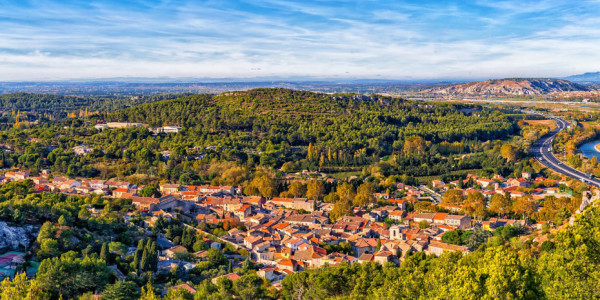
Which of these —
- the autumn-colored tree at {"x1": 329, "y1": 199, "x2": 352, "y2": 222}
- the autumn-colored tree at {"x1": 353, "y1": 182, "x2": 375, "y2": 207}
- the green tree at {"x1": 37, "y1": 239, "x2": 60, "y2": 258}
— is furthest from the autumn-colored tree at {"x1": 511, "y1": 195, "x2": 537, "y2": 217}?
the green tree at {"x1": 37, "y1": 239, "x2": 60, "y2": 258}

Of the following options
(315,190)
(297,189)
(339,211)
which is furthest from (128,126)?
(339,211)

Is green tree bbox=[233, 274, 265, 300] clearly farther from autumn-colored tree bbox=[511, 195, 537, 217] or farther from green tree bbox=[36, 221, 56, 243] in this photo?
autumn-colored tree bbox=[511, 195, 537, 217]

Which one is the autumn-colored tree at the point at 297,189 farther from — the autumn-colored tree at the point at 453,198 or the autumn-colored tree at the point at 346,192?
the autumn-colored tree at the point at 453,198

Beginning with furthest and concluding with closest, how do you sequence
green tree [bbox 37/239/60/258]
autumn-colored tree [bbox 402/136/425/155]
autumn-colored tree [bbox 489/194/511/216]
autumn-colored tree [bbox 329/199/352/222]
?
autumn-colored tree [bbox 402/136/425/155] < autumn-colored tree [bbox 329/199/352/222] < autumn-colored tree [bbox 489/194/511/216] < green tree [bbox 37/239/60/258]

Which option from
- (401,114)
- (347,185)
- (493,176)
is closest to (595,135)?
(401,114)

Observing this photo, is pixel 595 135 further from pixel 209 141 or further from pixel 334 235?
pixel 334 235

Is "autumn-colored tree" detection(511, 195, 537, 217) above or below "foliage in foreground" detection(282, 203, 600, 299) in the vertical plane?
below

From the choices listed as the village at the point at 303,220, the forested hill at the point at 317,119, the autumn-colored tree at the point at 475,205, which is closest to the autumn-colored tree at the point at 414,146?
the forested hill at the point at 317,119
